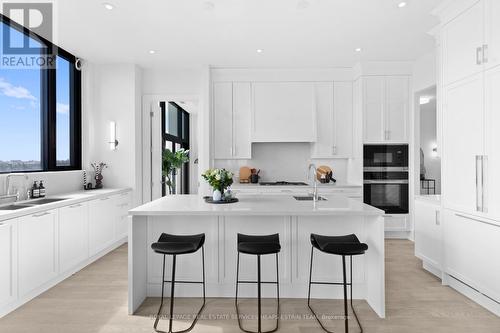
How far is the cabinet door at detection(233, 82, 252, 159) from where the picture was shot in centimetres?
514

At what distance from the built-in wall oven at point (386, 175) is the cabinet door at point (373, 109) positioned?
19 cm

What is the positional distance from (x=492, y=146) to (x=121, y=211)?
14.7ft

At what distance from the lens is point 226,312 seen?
258 centimetres

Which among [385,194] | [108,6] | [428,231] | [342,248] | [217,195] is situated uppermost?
[108,6]

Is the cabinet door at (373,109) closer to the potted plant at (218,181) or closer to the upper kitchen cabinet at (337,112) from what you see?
the upper kitchen cabinet at (337,112)

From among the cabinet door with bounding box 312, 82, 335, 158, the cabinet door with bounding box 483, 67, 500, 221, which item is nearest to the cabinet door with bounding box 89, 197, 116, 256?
the cabinet door with bounding box 312, 82, 335, 158

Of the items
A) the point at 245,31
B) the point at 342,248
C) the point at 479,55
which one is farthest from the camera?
the point at 245,31

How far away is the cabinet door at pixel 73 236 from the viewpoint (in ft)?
10.6

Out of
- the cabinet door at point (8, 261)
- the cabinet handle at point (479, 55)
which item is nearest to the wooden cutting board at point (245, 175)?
the cabinet door at point (8, 261)

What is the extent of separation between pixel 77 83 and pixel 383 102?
482cm

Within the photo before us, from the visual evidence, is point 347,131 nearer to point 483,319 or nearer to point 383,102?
point 383,102

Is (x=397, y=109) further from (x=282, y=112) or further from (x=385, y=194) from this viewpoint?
(x=282, y=112)

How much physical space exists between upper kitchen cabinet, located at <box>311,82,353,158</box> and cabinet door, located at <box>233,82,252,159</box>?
1.16m

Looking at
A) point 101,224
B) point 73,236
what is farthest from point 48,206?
point 101,224
